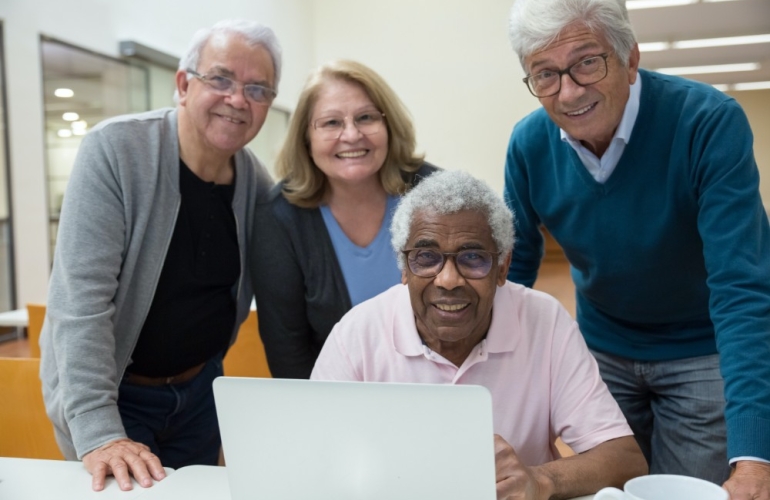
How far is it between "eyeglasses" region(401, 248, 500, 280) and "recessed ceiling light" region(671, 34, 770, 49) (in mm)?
8543

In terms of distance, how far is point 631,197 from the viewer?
5.64ft

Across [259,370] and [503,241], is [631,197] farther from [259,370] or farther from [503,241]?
[259,370]

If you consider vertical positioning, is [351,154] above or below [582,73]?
below

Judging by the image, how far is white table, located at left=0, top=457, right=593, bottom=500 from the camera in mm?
1362

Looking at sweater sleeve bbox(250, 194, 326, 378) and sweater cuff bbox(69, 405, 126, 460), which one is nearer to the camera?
sweater cuff bbox(69, 405, 126, 460)

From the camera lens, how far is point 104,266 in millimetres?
1698

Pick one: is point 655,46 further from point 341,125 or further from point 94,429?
point 94,429

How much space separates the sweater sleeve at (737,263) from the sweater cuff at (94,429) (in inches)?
48.4

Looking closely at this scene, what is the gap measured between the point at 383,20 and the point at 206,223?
9.96 m

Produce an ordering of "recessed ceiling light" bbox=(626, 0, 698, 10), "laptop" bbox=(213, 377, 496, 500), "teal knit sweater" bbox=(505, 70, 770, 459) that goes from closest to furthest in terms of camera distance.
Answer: "laptop" bbox=(213, 377, 496, 500) → "teal knit sweater" bbox=(505, 70, 770, 459) → "recessed ceiling light" bbox=(626, 0, 698, 10)

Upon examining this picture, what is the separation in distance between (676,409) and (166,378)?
53.8 inches

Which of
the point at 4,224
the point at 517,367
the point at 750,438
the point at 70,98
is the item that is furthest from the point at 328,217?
the point at 70,98

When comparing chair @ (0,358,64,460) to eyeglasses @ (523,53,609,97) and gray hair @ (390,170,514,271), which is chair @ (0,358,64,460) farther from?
eyeglasses @ (523,53,609,97)

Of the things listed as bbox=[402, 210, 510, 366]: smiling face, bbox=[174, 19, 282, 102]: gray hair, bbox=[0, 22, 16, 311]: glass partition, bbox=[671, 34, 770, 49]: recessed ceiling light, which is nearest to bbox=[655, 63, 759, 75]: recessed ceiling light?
bbox=[671, 34, 770, 49]: recessed ceiling light
